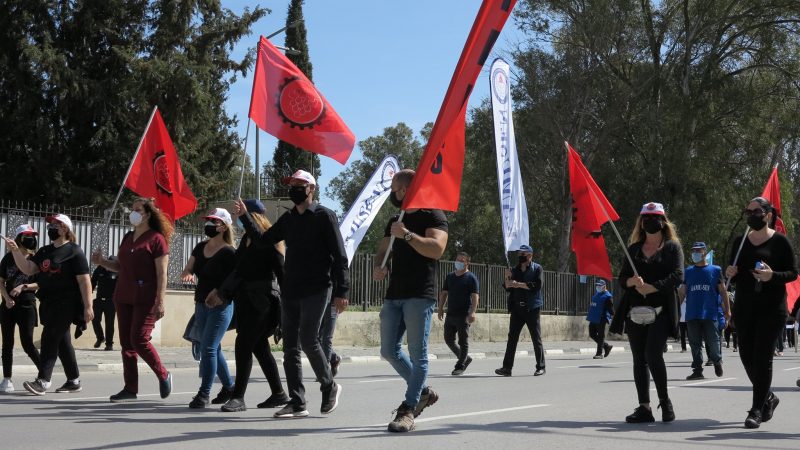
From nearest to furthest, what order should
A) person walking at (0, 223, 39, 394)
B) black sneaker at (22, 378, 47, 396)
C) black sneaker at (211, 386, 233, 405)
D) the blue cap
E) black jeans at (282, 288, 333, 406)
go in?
1. black jeans at (282, 288, 333, 406)
2. the blue cap
3. black sneaker at (211, 386, 233, 405)
4. black sneaker at (22, 378, 47, 396)
5. person walking at (0, 223, 39, 394)

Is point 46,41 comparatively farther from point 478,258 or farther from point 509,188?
point 478,258

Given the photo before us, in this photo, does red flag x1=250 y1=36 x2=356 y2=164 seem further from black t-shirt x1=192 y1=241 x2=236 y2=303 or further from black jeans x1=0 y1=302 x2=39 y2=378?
black jeans x1=0 y1=302 x2=39 y2=378

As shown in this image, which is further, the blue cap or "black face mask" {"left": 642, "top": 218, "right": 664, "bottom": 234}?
the blue cap

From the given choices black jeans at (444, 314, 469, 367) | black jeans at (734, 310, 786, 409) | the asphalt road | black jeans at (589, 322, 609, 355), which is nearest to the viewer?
the asphalt road

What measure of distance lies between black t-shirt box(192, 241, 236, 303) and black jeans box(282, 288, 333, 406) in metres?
1.28

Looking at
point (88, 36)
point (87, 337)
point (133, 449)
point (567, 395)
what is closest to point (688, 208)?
point (88, 36)

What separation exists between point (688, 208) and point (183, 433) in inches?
1322

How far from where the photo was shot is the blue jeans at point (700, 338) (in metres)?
15.1

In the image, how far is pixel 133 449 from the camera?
6.90 meters

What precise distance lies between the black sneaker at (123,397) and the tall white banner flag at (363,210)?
6.51 metres

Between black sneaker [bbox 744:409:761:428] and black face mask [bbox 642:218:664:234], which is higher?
black face mask [bbox 642:218:664:234]

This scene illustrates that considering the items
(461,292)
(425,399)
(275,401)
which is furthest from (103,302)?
(425,399)

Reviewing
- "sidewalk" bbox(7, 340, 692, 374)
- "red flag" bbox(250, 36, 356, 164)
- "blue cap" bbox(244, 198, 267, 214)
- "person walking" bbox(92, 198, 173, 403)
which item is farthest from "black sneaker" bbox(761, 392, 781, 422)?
"sidewalk" bbox(7, 340, 692, 374)

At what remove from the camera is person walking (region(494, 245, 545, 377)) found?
51.5ft
